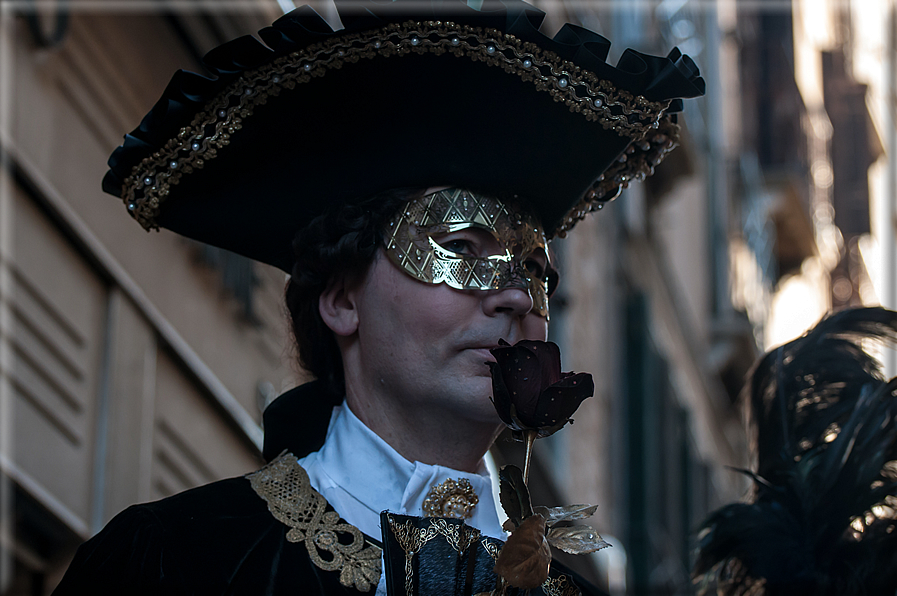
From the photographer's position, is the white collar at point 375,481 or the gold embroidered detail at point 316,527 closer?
the gold embroidered detail at point 316,527

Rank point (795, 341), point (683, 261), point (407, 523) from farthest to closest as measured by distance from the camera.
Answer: point (683, 261) < point (795, 341) < point (407, 523)

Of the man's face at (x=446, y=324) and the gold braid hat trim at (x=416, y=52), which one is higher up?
the gold braid hat trim at (x=416, y=52)

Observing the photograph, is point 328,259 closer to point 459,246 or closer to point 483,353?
point 459,246

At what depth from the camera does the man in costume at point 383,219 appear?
2543mm

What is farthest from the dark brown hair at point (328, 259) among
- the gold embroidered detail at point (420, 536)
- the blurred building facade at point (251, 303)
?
the gold embroidered detail at point (420, 536)

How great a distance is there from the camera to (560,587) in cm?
266

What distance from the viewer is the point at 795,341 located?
3473 mm

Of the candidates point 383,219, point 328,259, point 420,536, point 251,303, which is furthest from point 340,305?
point 251,303

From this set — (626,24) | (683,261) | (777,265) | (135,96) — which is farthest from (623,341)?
(777,265)

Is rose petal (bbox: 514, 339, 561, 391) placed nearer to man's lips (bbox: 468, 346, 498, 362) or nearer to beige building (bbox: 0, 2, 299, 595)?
man's lips (bbox: 468, 346, 498, 362)

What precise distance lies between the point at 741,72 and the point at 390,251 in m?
16.1

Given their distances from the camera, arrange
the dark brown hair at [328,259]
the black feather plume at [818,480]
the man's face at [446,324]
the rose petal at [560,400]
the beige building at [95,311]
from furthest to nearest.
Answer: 1. the beige building at [95,311]
2. the black feather plume at [818,480]
3. the dark brown hair at [328,259]
4. the man's face at [446,324]
5. the rose petal at [560,400]

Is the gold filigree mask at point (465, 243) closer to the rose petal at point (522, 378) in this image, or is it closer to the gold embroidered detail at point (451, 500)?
the gold embroidered detail at point (451, 500)

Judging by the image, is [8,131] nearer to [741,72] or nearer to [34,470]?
[34,470]
